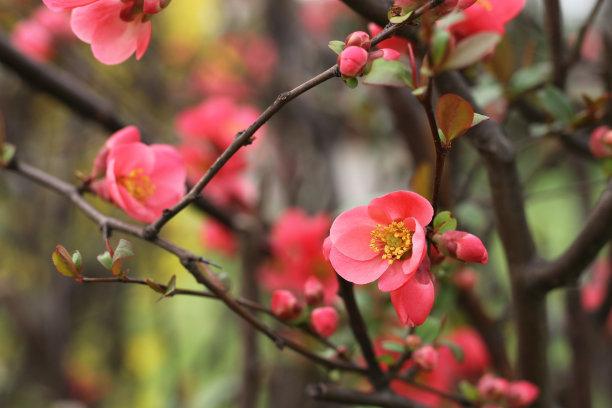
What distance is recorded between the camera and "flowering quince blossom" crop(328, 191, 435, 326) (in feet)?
1.53

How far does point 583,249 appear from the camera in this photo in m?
0.60

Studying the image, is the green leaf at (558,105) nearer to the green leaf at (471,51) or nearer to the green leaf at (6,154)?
the green leaf at (471,51)

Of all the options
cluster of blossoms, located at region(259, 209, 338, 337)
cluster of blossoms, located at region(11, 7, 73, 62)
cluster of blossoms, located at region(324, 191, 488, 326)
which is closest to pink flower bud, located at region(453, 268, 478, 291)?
cluster of blossoms, located at region(259, 209, 338, 337)

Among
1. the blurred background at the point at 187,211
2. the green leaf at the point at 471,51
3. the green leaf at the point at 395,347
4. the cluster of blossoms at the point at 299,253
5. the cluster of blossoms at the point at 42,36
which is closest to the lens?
the green leaf at the point at 471,51

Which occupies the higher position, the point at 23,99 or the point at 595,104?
the point at 23,99

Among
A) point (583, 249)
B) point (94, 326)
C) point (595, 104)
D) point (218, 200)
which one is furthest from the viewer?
point (94, 326)

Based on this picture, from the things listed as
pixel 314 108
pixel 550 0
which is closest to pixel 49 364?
pixel 314 108

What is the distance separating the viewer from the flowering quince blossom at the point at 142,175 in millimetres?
604

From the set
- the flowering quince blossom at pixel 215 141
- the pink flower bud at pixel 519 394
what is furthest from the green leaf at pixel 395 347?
the flowering quince blossom at pixel 215 141

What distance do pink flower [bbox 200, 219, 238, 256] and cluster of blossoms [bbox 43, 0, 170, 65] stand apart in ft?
2.65

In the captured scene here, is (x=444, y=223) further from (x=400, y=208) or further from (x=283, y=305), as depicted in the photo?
(x=283, y=305)

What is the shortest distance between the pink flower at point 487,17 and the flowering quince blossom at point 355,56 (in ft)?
0.51

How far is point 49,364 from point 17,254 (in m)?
0.55

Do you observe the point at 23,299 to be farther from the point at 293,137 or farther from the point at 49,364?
the point at 293,137
